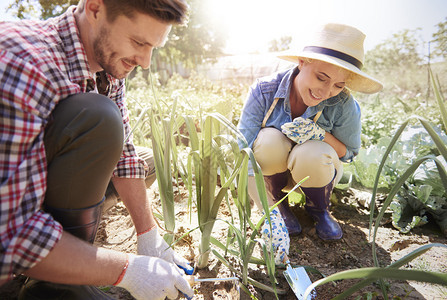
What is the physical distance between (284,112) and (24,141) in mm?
1117

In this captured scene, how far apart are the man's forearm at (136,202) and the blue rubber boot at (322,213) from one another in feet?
2.52

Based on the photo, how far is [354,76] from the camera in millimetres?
1372

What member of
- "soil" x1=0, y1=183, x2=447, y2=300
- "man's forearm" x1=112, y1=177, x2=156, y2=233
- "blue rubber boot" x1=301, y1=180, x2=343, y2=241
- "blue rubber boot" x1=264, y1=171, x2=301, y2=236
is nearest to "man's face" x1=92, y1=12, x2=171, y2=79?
"man's forearm" x1=112, y1=177, x2=156, y2=233

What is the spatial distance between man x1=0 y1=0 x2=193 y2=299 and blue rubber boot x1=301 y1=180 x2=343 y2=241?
746mm

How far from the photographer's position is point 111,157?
0.81 metres

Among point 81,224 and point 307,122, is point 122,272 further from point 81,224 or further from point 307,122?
point 307,122

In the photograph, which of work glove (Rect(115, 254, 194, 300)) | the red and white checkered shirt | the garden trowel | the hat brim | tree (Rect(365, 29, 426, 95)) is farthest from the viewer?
tree (Rect(365, 29, 426, 95))

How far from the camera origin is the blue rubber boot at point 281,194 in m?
1.38

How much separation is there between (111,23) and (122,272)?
0.68 metres

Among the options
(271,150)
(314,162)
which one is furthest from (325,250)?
(271,150)

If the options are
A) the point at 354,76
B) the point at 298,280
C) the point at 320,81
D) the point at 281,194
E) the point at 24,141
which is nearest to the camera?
the point at 24,141

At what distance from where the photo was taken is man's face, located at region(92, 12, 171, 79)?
2.72 feet

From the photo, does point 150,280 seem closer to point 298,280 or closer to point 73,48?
point 298,280

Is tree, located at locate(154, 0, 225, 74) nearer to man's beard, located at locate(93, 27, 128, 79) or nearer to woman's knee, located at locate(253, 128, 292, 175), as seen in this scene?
woman's knee, located at locate(253, 128, 292, 175)
